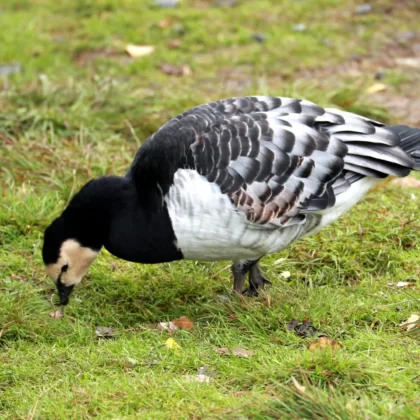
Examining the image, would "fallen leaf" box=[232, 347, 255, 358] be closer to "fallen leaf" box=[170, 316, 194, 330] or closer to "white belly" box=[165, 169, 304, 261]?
"fallen leaf" box=[170, 316, 194, 330]

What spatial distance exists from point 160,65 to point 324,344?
5.71 m

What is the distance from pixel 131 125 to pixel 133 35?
8.53ft

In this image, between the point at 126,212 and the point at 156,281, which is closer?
the point at 126,212

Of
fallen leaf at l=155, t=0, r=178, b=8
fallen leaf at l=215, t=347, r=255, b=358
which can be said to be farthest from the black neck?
fallen leaf at l=155, t=0, r=178, b=8

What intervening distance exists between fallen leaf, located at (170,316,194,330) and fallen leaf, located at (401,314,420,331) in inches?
49.6

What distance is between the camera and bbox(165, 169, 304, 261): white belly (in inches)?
192

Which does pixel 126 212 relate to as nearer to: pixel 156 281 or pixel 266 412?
pixel 156 281

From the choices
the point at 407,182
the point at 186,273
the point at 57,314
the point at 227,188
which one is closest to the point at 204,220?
the point at 227,188

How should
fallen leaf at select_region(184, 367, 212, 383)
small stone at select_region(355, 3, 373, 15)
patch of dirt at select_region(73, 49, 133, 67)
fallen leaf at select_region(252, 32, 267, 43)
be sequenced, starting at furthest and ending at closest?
small stone at select_region(355, 3, 373, 15) → fallen leaf at select_region(252, 32, 267, 43) → patch of dirt at select_region(73, 49, 133, 67) → fallen leaf at select_region(184, 367, 212, 383)

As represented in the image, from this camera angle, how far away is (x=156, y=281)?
18.8 ft

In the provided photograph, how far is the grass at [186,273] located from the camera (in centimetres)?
425

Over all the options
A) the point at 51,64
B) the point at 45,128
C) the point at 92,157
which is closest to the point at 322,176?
the point at 92,157

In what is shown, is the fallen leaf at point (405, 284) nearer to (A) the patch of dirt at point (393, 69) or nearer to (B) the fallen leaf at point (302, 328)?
(B) the fallen leaf at point (302, 328)

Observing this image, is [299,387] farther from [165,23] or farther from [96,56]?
[165,23]
